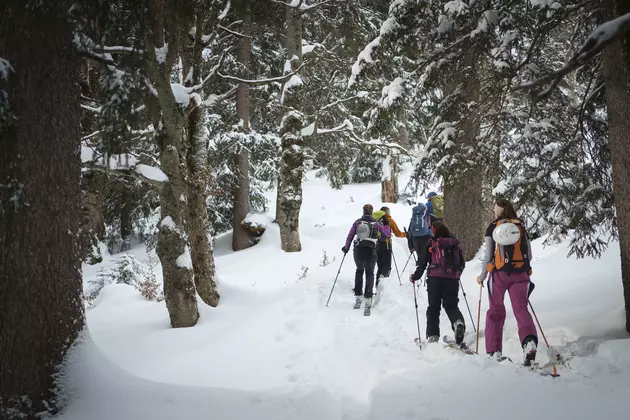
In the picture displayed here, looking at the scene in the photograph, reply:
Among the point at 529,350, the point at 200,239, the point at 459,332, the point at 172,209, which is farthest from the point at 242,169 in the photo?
the point at 529,350

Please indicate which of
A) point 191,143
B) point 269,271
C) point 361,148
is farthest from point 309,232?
point 191,143

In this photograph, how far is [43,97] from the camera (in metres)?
3.45

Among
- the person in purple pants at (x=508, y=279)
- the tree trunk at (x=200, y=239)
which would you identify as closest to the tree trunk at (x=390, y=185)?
the tree trunk at (x=200, y=239)

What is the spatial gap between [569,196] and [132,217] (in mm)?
13269

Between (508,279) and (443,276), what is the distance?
1036mm

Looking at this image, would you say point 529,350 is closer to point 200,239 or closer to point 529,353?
point 529,353

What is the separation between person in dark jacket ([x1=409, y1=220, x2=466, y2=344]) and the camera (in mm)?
6109

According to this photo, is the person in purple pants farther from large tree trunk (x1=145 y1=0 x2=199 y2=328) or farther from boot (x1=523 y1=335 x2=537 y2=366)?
large tree trunk (x1=145 y1=0 x2=199 y2=328)

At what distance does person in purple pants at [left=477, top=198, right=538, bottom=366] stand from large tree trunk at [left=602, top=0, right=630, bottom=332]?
3.82 ft

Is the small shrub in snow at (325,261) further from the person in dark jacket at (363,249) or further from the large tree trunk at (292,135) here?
the person in dark jacket at (363,249)

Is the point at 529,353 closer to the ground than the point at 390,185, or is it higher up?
closer to the ground

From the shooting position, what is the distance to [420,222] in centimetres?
1034

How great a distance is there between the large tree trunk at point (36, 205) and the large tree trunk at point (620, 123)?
5740 mm

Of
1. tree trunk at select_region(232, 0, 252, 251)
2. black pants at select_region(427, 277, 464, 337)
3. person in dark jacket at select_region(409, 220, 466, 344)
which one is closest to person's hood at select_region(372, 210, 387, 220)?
person in dark jacket at select_region(409, 220, 466, 344)
